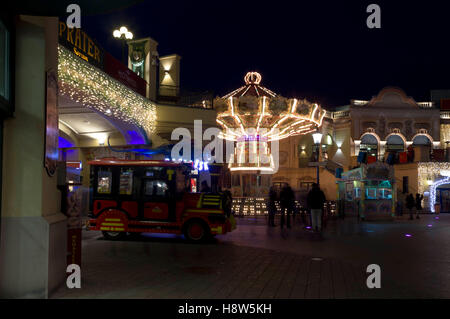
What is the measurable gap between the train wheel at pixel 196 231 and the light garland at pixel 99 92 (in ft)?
18.4

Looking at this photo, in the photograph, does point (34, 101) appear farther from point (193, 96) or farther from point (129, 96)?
point (193, 96)

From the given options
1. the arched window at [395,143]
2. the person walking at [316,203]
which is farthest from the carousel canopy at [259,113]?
the arched window at [395,143]

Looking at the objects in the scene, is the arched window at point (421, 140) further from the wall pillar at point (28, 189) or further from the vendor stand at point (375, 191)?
the wall pillar at point (28, 189)

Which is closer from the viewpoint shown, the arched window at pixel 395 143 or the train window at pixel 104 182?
the train window at pixel 104 182

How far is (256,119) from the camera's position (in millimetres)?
27375

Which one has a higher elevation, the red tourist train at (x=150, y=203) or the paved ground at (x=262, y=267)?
the red tourist train at (x=150, y=203)

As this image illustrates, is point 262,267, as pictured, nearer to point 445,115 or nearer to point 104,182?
point 104,182

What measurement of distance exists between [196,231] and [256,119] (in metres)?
15.5

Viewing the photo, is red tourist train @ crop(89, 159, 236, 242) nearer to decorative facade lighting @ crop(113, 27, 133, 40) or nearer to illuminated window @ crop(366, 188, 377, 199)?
decorative facade lighting @ crop(113, 27, 133, 40)

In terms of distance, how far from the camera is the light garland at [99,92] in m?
13.2

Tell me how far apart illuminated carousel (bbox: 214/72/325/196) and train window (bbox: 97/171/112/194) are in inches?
486

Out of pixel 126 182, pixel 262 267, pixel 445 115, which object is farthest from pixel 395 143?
pixel 262 267
